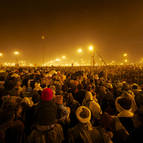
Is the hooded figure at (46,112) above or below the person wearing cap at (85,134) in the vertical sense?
above

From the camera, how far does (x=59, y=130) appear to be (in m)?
2.44

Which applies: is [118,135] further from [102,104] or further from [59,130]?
[102,104]

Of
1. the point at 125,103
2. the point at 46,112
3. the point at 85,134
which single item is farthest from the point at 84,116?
the point at 125,103

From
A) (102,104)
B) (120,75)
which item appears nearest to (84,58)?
(120,75)

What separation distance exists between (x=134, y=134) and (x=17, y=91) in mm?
4382

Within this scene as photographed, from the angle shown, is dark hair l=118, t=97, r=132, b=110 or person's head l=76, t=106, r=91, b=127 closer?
person's head l=76, t=106, r=91, b=127

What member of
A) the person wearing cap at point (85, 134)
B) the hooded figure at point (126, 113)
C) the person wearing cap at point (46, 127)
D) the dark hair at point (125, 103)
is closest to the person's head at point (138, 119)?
the person wearing cap at point (85, 134)

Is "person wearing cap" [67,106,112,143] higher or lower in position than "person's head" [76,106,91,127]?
lower

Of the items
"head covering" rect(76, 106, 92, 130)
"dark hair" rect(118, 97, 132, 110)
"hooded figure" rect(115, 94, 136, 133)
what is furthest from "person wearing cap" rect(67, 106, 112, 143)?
"dark hair" rect(118, 97, 132, 110)

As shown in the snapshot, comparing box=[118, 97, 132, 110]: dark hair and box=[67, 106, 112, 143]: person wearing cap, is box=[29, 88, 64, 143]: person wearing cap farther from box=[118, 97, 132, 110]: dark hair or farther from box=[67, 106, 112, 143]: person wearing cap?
box=[118, 97, 132, 110]: dark hair

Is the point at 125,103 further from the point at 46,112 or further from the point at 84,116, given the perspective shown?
the point at 46,112

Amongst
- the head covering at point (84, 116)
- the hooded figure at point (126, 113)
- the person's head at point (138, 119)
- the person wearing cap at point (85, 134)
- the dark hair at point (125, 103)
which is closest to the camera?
the person's head at point (138, 119)

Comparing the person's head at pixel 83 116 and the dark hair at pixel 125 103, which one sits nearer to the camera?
the person's head at pixel 83 116

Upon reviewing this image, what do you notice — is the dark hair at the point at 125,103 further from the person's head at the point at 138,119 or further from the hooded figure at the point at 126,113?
the person's head at the point at 138,119
